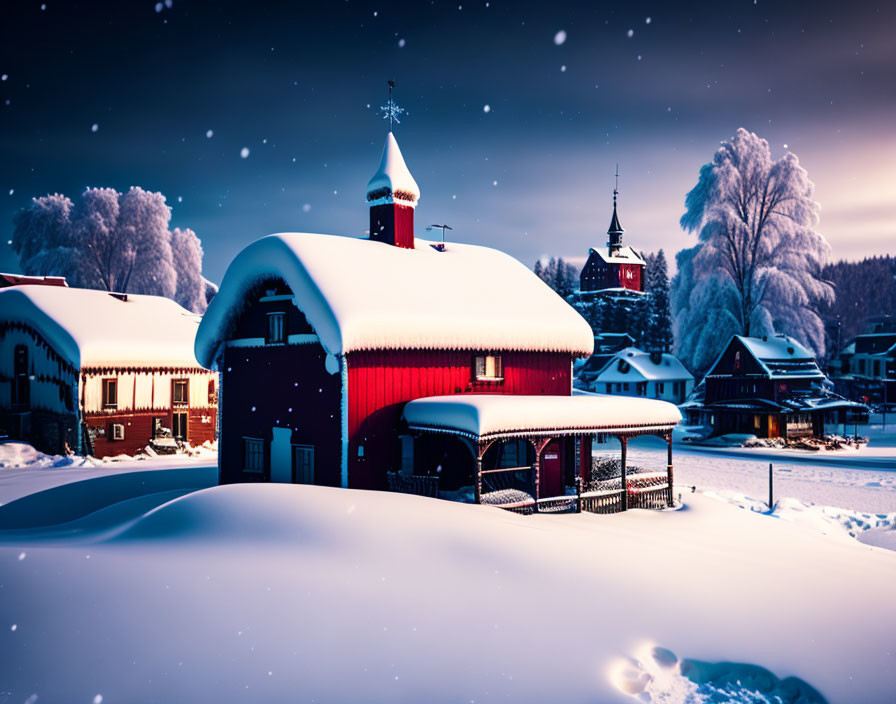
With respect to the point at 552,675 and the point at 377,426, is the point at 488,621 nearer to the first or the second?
the point at 552,675

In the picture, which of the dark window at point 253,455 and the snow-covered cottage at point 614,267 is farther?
the snow-covered cottage at point 614,267

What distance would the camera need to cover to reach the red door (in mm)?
20453

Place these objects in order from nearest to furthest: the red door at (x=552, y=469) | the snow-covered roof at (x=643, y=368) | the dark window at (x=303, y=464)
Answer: the dark window at (x=303, y=464)
the red door at (x=552, y=469)
the snow-covered roof at (x=643, y=368)

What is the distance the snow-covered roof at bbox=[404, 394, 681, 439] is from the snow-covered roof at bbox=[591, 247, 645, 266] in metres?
91.5

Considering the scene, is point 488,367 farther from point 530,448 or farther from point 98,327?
point 98,327

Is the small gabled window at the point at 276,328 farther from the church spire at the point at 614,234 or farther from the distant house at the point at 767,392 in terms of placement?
the church spire at the point at 614,234

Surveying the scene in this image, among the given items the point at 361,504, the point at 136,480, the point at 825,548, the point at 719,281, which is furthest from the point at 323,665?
the point at 719,281

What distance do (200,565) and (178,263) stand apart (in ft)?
200

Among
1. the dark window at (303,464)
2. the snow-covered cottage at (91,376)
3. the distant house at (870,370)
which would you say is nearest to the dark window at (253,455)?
the dark window at (303,464)

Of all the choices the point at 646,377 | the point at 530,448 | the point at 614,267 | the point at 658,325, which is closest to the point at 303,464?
the point at 530,448

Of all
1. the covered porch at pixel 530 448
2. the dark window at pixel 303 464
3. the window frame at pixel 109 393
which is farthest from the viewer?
the window frame at pixel 109 393

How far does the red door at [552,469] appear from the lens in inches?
805

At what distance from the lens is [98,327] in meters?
30.1

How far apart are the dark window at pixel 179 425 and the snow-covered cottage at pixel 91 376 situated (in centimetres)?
5
